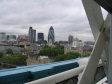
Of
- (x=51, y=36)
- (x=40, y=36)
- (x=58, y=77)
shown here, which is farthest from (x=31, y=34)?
(x=58, y=77)

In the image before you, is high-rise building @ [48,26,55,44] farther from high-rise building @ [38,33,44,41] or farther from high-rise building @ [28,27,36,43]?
high-rise building @ [38,33,44,41]

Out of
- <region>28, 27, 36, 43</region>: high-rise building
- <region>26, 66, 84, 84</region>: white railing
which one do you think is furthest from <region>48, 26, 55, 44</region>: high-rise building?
<region>26, 66, 84, 84</region>: white railing

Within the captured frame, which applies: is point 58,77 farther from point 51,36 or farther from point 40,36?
point 40,36

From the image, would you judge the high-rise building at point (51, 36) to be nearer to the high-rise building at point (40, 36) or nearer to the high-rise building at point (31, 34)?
the high-rise building at point (31, 34)

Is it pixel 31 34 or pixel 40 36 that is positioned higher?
pixel 31 34

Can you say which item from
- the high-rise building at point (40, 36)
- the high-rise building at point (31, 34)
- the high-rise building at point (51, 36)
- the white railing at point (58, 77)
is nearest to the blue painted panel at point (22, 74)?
the white railing at point (58, 77)

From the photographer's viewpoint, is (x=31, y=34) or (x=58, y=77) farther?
(x=31, y=34)

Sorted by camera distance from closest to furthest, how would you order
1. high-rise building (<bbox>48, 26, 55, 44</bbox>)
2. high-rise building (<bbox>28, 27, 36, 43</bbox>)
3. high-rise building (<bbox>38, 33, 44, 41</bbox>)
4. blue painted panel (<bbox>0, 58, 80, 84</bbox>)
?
blue painted panel (<bbox>0, 58, 80, 84</bbox>)
high-rise building (<bbox>48, 26, 55, 44</bbox>)
high-rise building (<bbox>28, 27, 36, 43</bbox>)
high-rise building (<bbox>38, 33, 44, 41</bbox>)

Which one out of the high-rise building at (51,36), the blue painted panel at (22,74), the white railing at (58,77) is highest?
the high-rise building at (51,36)

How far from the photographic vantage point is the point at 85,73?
4.02 feet

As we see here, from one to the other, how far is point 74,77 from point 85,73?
0.59 feet

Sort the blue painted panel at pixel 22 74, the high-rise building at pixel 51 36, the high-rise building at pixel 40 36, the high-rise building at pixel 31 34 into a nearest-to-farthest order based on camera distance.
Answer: the blue painted panel at pixel 22 74 → the high-rise building at pixel 51 36 → the high-rise building at pixel 31 34 → the high-rise building at pixel 40 36

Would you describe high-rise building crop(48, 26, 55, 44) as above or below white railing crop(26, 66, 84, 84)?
above

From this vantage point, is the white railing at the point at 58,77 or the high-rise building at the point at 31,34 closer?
the white railing at the point at 58,77
